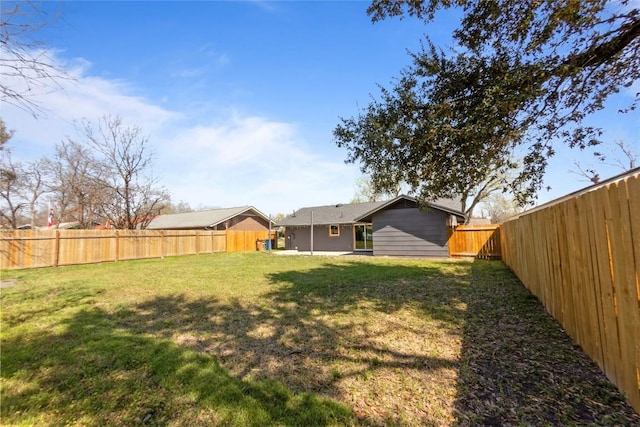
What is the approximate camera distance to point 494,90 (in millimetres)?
4578

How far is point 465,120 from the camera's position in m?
5.20

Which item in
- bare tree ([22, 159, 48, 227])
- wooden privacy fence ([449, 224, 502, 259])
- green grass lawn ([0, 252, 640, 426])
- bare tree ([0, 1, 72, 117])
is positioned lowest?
green grass lawn ([0, 252, 640, 426])

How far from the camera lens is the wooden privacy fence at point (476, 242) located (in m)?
14.9

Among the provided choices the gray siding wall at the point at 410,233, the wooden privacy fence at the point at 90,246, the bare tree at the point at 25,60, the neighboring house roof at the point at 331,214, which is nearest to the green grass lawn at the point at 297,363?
the bare tree at the point at 25,60

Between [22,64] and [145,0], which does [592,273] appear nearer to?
[22,64]

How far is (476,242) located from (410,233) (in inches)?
133

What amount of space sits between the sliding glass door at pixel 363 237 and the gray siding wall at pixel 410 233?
4010mm

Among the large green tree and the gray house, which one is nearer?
the large green tree

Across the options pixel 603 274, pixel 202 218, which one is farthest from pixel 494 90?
pixel 202 218

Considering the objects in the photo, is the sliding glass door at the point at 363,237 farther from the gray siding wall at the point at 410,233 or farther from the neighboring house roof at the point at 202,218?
the neighboring house roof at the point at 202,218

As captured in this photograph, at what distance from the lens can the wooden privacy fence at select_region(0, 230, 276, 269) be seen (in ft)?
40.8

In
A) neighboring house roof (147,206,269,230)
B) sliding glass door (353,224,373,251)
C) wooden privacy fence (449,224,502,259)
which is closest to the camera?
wooden privacy fence (449,224,502,259)

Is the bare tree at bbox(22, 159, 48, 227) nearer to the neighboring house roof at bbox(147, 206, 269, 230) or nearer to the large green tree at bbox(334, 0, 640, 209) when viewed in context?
the neighboring house roof at bbox(147, 206, 269, 230)

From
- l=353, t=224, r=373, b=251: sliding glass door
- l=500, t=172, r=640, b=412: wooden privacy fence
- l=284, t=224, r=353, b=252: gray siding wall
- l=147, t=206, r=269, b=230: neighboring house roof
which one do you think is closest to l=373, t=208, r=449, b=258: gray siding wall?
l=353, t=224, r=373, b=251: sliding glass door
